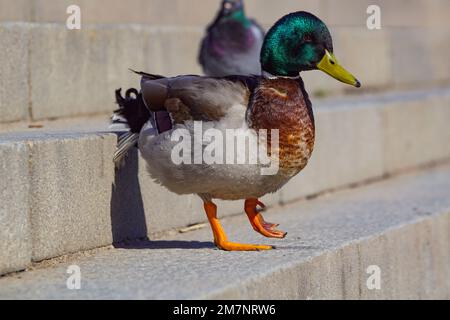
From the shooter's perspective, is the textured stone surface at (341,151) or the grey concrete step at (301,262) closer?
the grey concrete step at (301,262)

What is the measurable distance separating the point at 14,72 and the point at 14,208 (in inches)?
57.6

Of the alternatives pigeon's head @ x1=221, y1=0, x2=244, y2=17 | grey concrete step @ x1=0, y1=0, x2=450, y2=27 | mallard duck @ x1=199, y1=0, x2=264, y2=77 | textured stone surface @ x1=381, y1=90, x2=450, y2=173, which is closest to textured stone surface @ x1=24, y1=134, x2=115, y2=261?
grey concrete step @ x1=0, y1=0, x2=450, y2=27

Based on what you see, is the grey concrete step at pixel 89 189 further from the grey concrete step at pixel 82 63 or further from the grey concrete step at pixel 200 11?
the grey concrete step at pixel 200 11

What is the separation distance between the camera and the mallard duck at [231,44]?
776 centimetres

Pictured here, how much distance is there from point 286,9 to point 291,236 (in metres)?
4.07

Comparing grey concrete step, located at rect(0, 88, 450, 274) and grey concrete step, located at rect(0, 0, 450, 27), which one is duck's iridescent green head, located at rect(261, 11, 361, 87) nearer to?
grey concrete step, located at rect(0, 88, 450, 274)

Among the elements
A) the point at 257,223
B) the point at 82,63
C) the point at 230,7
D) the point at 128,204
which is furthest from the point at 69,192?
the point at 230,7

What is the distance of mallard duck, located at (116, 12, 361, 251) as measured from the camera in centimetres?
473

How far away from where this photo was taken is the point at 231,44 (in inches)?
319

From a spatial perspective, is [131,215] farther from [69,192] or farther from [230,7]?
[230,7]

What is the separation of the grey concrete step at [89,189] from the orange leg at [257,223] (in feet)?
1.71

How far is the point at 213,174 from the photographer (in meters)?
4.70

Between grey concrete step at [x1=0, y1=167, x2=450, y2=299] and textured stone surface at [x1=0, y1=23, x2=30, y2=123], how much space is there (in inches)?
41.8

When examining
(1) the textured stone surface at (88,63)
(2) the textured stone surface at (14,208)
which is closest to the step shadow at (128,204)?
(2) the textured stone surface at (14,208)
